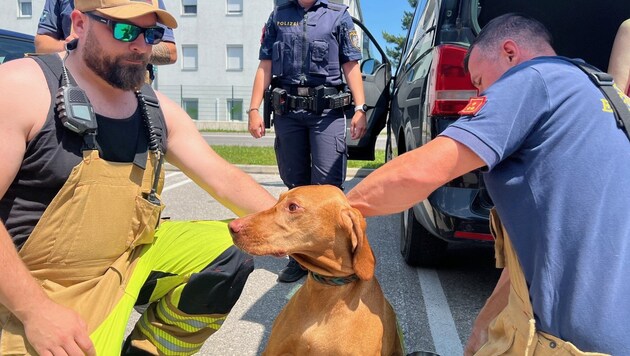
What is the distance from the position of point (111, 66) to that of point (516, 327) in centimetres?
174

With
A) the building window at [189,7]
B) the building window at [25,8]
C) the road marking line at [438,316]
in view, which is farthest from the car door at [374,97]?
the building window at [25,8]

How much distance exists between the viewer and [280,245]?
179 centimetres

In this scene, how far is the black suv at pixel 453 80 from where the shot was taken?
2654 mm

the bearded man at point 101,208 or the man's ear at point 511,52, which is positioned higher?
the man's ear at point 511,52

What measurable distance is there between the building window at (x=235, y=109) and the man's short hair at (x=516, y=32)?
2852 cm

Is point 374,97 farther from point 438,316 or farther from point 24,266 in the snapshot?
point 24,266

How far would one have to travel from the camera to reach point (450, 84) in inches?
104

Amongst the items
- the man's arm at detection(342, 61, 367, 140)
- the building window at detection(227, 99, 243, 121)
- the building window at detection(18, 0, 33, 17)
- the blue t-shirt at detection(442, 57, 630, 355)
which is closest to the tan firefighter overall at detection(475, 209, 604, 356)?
the blue t-shirt at detection(442, 57, 630, 355)

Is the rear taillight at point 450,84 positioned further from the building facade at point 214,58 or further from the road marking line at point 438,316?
the building facade at point 214,58

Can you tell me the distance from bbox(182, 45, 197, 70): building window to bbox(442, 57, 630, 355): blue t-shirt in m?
31.2

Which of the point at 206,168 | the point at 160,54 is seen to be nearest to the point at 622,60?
the point at 206,168

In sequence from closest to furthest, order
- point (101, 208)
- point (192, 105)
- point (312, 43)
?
point (101, 208), point (312, 43), point (192, 105)

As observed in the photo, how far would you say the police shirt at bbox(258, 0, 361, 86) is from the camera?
3.63 metres

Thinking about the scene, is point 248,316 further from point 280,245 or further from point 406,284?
point 280,245
